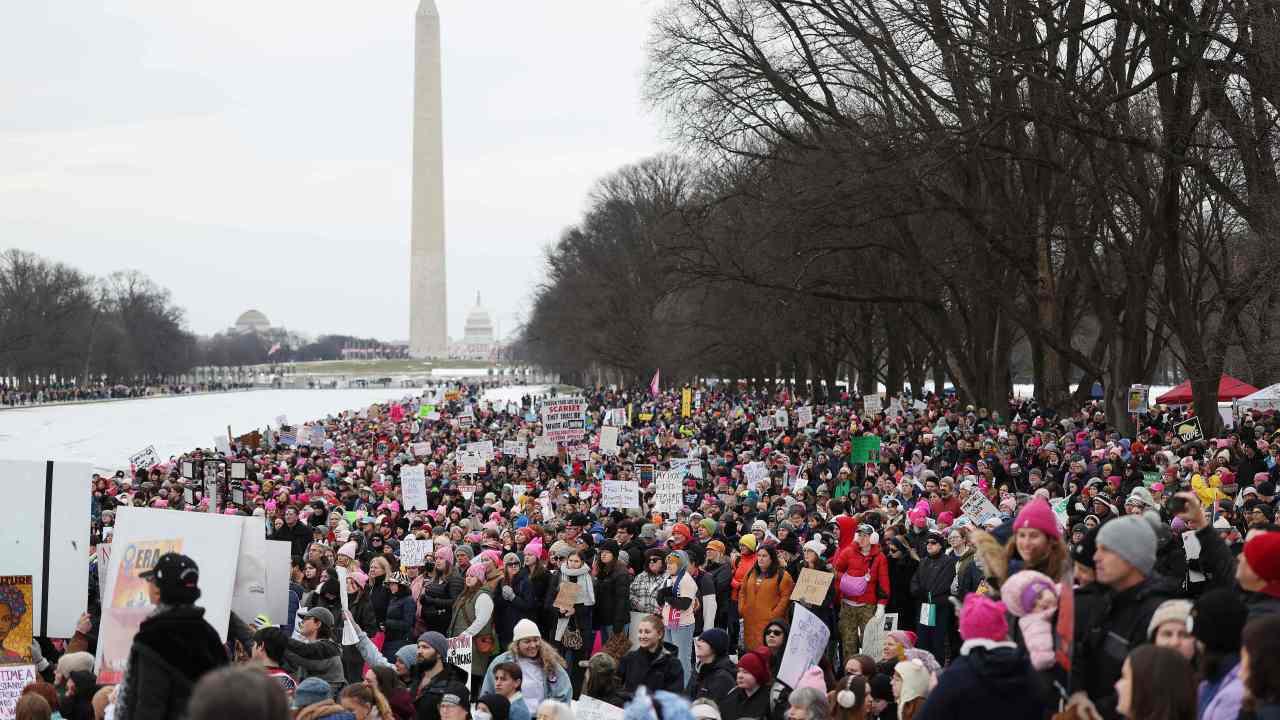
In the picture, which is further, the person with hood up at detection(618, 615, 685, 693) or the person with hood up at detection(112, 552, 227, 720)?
the person with hood up at detection(618, 615, 685, 693)

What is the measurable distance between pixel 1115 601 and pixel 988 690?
2.86 feet

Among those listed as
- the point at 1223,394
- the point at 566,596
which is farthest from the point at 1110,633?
the point at 1223,394

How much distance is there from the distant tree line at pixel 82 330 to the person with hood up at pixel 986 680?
347ft

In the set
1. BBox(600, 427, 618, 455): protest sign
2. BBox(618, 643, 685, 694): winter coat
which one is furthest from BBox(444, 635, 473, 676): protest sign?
BBox(600, 427, 618, 455): protest sign

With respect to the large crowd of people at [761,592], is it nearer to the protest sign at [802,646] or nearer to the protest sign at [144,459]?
the protest sign at [802,646]

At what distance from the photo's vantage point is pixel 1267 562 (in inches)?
196

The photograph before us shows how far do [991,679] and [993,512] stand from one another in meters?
8.75

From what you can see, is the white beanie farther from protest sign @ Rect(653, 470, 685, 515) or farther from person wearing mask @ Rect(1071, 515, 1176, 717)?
protest sign @ Rect(653, 470, 685, 515)

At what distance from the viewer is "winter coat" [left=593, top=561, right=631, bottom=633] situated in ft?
36.4

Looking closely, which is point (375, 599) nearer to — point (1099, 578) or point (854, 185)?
point (1099, 578)

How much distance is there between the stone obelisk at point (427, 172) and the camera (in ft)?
351

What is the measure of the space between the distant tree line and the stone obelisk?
83.5 ft

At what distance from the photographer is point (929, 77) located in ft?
95.2

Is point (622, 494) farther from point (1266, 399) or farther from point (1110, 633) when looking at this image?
point (1266, 399)
